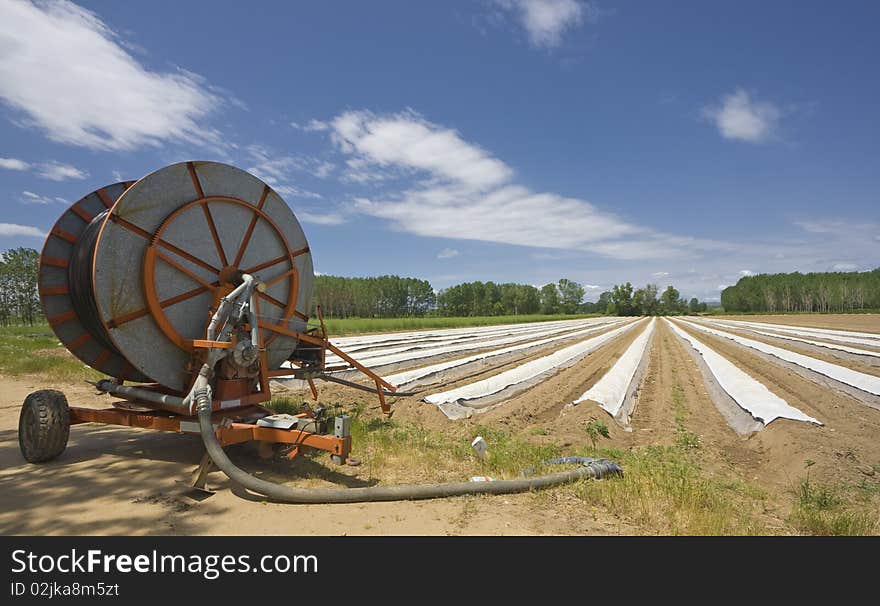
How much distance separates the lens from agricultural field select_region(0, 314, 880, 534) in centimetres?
416

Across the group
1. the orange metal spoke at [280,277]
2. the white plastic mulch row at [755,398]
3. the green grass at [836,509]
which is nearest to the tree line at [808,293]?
the white plastic mulch row at [755,398]

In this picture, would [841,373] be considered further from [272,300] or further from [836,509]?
[272,300]

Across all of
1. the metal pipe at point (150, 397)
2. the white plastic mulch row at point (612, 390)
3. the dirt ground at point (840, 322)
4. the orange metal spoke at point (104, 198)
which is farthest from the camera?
the dirt ground at point (840, 322)

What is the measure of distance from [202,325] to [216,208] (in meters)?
1.67

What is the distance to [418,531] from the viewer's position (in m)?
3.94

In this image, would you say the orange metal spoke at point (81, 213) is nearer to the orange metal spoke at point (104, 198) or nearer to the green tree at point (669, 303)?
the orange metal spoke at point (104, 198)

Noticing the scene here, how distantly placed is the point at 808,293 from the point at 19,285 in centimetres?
17861

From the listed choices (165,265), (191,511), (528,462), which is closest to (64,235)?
(165,265)

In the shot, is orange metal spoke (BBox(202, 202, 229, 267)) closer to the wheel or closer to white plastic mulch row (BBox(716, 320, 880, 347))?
the wheel

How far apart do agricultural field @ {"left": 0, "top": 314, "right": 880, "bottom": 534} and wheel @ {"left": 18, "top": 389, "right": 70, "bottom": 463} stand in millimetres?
204

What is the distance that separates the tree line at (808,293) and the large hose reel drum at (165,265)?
148975mm

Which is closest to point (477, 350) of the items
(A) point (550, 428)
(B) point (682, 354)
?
(B) point (682, 354)

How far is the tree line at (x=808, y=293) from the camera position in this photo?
111000mm
